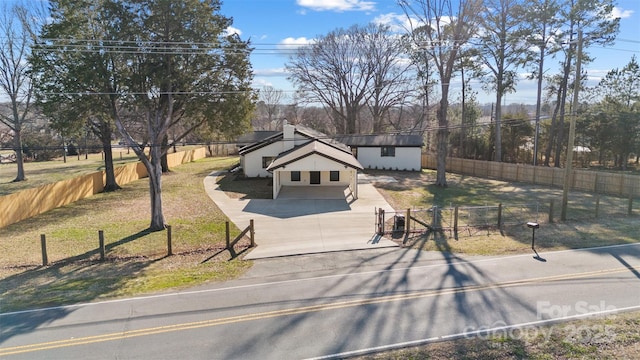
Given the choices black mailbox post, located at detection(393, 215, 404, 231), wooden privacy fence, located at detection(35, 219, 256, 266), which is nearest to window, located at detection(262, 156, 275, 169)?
wooden privacy fence, located at detection(35, 219, 256, 266)

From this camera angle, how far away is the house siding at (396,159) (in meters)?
40.4

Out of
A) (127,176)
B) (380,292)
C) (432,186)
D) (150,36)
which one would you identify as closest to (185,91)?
(150,36)

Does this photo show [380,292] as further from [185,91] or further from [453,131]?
[453,131]

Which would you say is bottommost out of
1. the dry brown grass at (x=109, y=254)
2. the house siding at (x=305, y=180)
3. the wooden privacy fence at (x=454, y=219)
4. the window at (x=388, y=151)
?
the dry brown grass at (x=109, y=254)

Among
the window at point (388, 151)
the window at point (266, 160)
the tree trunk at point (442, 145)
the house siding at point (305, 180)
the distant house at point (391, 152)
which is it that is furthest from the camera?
the window at point (388, 151)

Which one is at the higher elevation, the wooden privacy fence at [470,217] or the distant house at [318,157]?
the distant house at [318,157]

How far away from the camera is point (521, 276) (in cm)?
1221

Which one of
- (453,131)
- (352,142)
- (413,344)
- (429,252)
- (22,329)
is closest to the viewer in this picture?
(413,344)

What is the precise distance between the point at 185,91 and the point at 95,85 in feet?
11.7

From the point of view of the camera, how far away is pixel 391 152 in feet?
134

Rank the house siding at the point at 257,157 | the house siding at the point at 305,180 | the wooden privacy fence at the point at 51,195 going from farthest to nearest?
the house siding at the point at 257,157, the house siding at the point at 305,180, the wooden privacy fence at the point at 51,195

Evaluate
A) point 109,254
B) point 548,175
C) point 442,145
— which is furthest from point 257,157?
point 548,175

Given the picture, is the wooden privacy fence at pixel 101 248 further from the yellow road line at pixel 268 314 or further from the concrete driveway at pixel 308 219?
the yellow road line at pixel 268 314

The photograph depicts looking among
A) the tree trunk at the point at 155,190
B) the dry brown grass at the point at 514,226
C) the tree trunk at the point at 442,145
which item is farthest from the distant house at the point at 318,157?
the tree trunk at the point at 155,190
